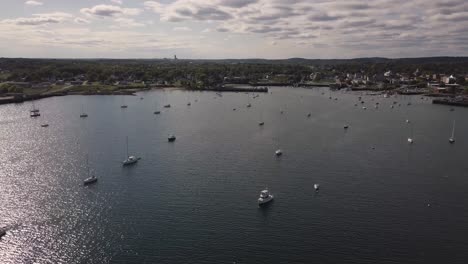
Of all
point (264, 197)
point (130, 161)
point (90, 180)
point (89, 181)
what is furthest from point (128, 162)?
point (264, 197)

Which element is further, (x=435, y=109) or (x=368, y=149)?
(x=435, y=109)

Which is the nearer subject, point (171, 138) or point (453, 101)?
point (171, 138)

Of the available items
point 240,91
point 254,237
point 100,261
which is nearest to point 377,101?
point 240,91

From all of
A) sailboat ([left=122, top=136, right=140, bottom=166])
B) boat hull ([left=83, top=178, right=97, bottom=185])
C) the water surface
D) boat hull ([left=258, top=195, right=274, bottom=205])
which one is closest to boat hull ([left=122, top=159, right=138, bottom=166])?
sailboat ([left=122, top=136, right=140, bottom=166])

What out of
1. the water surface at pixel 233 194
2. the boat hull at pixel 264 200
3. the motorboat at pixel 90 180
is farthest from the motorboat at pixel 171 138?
the boat hull at pixel 264 200

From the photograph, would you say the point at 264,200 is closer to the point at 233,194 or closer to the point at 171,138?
the point at 233,194

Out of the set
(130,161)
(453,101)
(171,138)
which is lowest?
(130,161)

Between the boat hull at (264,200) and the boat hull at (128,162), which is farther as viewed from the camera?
the boat hull at (128,162)

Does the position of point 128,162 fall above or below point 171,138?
below

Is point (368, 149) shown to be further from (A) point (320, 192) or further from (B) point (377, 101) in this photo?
(B) point (377, 101)

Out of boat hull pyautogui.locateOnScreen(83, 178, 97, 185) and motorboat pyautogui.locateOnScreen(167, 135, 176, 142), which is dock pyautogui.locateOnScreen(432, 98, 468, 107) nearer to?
motorboat pyautogui.locateOnScreen(167, 135, 176, 142)

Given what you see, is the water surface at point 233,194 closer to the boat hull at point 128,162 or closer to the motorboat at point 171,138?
the motorboat at point 171,138
